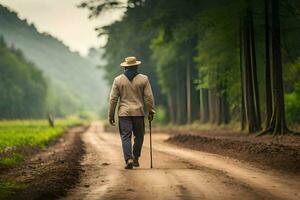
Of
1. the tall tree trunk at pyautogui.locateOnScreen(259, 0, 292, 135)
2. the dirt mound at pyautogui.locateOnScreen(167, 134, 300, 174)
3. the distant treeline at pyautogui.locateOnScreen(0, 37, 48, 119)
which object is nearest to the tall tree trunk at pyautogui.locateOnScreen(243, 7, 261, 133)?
the tall tree trunk at pyautogui.locateOnScreen(259, 0, 292, 135)

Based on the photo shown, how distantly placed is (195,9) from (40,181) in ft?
73.8

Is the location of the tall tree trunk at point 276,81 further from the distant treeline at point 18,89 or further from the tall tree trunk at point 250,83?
the distant treeline at point 18,89

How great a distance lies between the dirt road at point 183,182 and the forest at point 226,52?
9.82 meters

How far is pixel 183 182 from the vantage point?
34.3 feet

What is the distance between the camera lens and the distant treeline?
296 feet

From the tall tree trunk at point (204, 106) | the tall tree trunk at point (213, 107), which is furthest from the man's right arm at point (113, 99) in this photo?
the tall tree trunk at point (204, 106)

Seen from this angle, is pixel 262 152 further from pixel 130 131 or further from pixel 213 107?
pixel 213 107

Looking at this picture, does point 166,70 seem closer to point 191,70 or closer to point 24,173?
point 191,70

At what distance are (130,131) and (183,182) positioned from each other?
3344 millimetres

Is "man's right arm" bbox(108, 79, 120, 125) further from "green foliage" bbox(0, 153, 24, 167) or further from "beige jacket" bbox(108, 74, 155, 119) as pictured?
"green foliage" bbox(0, 153, 24, 167)

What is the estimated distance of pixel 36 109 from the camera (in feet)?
384

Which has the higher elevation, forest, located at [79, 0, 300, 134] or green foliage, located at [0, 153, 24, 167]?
forest, located at [79, 0, 300, 134]

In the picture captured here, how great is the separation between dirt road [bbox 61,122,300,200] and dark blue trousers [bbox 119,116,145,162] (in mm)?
459

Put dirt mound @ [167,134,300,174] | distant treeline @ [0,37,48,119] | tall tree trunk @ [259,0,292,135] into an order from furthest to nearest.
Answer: distant treeline @ [0,37,48,119]
tall tree trunk @ [259,0,292,135]
dirt mound @ [167,134,300,174]
